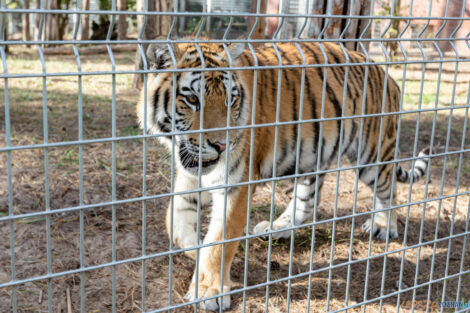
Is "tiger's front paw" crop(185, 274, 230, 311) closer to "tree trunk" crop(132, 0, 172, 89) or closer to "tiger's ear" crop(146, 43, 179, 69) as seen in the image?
"tiger's ear" crop(146, 43, 179, 69)

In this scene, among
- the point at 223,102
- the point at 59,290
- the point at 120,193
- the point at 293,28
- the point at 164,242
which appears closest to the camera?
the point at 223,102

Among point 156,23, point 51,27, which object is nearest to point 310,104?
point 156,23

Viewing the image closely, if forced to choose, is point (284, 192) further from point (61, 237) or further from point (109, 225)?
point (61, 237)

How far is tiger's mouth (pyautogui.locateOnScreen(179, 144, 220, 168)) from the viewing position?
2070mm

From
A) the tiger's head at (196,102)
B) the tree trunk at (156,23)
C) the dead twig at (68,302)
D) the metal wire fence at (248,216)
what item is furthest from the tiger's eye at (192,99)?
the tree trunk at (156,23)

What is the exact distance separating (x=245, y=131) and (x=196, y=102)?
0.41 metres

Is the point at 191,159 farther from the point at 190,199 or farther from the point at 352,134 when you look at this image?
the point at 352,134

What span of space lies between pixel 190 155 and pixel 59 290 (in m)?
0.89

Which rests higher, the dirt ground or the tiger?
the tiger

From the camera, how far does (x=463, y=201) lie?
152 inches

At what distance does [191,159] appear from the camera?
2242mm

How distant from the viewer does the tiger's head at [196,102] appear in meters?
1.98

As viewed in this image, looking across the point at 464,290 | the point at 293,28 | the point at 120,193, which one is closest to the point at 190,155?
the point at 120,193

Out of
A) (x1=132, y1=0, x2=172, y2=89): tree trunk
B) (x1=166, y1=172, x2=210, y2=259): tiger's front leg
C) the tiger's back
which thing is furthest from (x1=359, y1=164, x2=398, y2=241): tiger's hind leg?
(x1=132, y1=0, x2=172, y2=89): tree trunk
